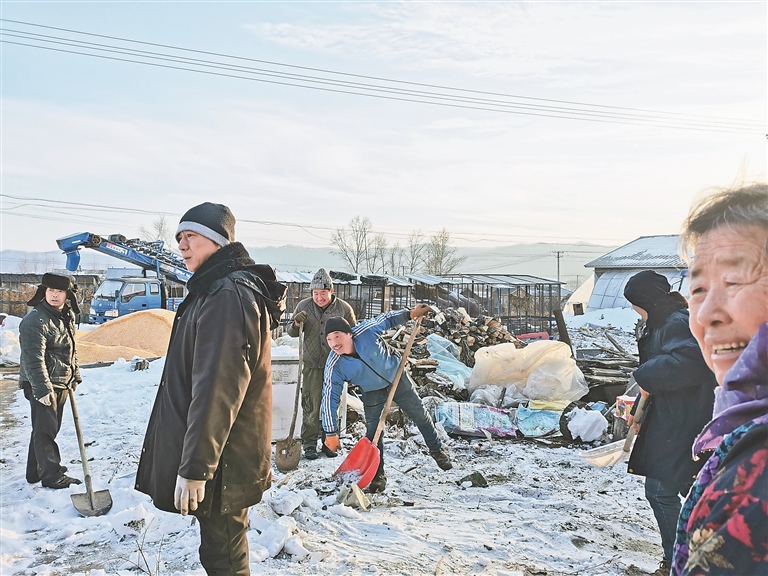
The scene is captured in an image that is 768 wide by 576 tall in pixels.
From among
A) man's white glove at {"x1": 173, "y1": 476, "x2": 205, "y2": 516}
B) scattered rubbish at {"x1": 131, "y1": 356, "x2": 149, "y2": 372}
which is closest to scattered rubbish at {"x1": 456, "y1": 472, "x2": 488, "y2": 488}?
man's white glove at {"x1": 173, "y1": 476, "x2": 205, "y2": 516}

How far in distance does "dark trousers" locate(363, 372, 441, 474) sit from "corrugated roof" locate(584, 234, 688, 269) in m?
27.8

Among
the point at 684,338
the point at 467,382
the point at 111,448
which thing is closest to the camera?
the point at 684,338

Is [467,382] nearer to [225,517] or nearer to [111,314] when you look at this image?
[225,517]

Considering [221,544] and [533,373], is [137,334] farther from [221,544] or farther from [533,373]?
[221,544]

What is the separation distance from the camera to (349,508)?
420cm

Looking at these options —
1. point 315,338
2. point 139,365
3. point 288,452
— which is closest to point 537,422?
point 315,338

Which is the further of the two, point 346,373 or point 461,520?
point 346,373

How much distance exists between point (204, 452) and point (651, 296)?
262 cm

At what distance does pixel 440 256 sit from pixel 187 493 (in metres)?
53.8

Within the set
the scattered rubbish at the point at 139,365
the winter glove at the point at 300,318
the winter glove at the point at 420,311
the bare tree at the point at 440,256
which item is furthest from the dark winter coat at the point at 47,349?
the bare tree at the point at 440,256

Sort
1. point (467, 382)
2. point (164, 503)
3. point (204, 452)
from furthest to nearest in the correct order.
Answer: point (467, 382) < point (164, 503) < point (204, 452)

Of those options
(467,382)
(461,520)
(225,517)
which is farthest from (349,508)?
(467,382)

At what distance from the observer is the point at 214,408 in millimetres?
2170

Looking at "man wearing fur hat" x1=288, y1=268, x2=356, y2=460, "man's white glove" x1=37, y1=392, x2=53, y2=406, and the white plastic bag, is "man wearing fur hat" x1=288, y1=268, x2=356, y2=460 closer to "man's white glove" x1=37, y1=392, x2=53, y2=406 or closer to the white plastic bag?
"man's white glove" x1=37, y1=392, x2=53, y2=406
